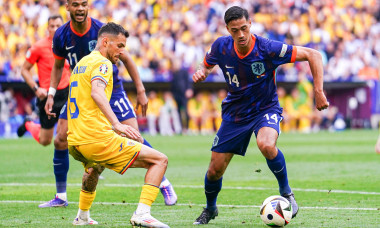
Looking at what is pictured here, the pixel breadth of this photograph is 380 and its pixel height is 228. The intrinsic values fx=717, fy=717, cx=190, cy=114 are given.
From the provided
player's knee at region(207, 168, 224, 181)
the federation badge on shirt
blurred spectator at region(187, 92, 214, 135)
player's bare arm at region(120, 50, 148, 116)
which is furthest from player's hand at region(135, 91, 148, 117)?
blurred spectator at region(187, 92, 214, 135)

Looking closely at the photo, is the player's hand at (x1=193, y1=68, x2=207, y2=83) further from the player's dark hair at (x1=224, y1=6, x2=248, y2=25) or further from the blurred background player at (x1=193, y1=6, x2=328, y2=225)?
the player's dark hair at (x1=224, y1=6, x2=248, y2=25)

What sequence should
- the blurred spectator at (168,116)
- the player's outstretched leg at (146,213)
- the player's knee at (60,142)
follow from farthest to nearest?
the blurred spectator at (168,116) < the player's knee at (60,142) < the player's outstretched leg at (146,213)

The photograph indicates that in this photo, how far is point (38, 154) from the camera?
17.6 m

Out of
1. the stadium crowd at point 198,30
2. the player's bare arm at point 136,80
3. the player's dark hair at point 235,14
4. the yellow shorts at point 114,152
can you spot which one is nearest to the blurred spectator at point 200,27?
the stadium crowd at point 198,30

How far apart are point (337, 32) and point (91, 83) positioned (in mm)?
29968

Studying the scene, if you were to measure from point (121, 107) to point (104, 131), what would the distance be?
238 centimetres

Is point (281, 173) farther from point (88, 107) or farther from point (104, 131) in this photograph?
point (88, 107)

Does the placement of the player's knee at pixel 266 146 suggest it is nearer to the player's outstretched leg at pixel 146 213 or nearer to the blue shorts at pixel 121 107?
the player's outstretched leg at pixel 146 213

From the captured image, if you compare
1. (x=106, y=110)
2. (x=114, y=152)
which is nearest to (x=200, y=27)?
(x=114, y=152)

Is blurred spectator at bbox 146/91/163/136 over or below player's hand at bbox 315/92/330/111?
below

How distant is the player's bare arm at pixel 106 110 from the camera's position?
6.19 metres

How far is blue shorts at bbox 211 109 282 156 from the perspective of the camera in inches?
296

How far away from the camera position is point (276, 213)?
6.80 metres

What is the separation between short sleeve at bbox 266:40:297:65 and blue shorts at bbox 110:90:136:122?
2.19m
